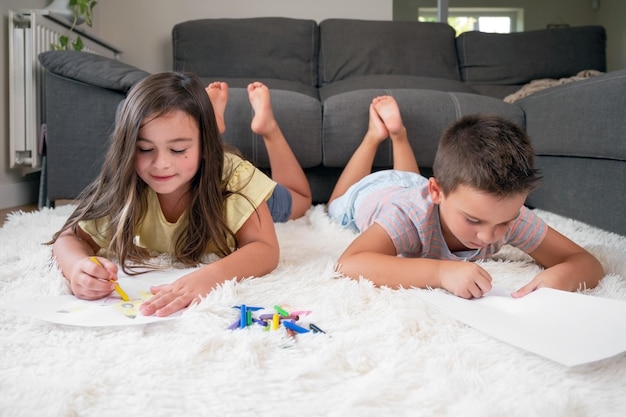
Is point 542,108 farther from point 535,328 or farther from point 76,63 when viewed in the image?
point 76,63

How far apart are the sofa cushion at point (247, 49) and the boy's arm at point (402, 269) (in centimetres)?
204

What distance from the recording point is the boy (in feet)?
2.88

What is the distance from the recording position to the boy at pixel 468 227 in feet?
2.88

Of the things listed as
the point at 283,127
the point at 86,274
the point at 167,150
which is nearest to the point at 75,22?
the point at 283,127

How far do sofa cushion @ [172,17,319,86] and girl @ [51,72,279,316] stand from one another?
1.81 meters

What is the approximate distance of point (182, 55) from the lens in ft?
9.65

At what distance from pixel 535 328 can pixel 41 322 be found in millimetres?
651

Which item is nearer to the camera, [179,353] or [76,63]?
[179,353]

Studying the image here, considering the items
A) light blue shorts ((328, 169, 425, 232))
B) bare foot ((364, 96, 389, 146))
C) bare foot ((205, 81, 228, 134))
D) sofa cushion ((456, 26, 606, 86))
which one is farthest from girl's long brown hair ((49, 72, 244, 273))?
sofa cushion ((456, 26, 606, 86))

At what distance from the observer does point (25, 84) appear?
2297 millimetres

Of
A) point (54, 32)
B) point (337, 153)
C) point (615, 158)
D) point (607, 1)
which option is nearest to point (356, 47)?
point (337, 153)

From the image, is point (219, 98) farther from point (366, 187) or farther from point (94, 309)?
point (94, 309)

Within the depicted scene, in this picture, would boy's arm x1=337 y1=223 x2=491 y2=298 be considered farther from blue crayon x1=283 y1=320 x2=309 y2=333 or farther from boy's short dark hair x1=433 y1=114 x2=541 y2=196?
blue crayon x1=283 y1=320 x2=309 y2=333

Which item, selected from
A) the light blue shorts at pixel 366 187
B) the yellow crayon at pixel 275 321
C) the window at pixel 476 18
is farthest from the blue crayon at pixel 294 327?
the window at pixel 476 18
